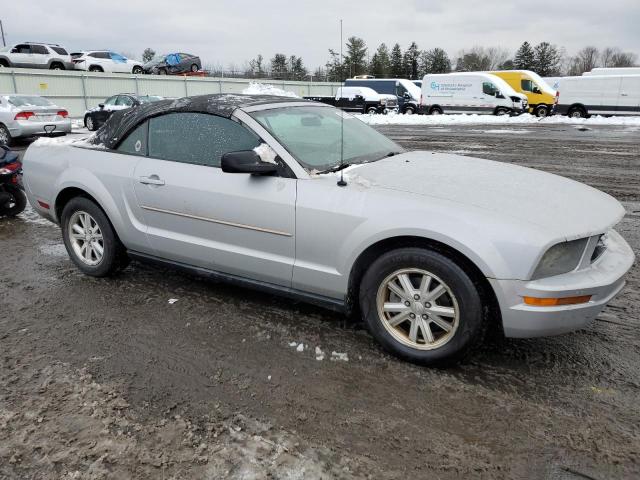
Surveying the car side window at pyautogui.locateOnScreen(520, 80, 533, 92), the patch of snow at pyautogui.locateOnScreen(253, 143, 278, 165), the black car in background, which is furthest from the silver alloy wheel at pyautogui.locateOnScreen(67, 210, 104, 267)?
the car side window at pyautogui.locateOnScreen(520, 80, 533, 92)

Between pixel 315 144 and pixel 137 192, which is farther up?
pixel 315 144

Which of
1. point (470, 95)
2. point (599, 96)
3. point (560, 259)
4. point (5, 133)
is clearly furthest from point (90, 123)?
point (599, 96)

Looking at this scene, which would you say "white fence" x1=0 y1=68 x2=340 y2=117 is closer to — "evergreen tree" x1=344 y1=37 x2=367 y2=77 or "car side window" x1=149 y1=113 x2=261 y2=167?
"evergreen tree" x1=344 y1=37 x2=367 y2=77

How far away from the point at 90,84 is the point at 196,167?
94.0 ft

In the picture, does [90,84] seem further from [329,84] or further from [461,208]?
[461,208]

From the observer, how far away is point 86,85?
28.1 meters

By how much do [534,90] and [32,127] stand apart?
26695 millimetres

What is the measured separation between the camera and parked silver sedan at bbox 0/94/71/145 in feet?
51.0

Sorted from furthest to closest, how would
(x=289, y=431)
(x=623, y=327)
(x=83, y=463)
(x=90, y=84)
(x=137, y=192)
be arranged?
(x=90, y=84)
(x=137, y=192)
(x=623, y=327)
(x=289, y=431)
(x=83, y=463)

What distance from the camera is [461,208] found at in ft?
9.27

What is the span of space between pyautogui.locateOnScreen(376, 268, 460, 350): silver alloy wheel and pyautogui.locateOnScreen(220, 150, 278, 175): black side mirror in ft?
3.56

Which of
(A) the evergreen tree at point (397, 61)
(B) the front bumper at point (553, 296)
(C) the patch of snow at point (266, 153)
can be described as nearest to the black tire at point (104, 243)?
(C) the patch of snow at point (266, 153)

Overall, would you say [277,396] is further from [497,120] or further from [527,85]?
[527,85]

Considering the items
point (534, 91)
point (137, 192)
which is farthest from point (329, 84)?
point (137, 192)
